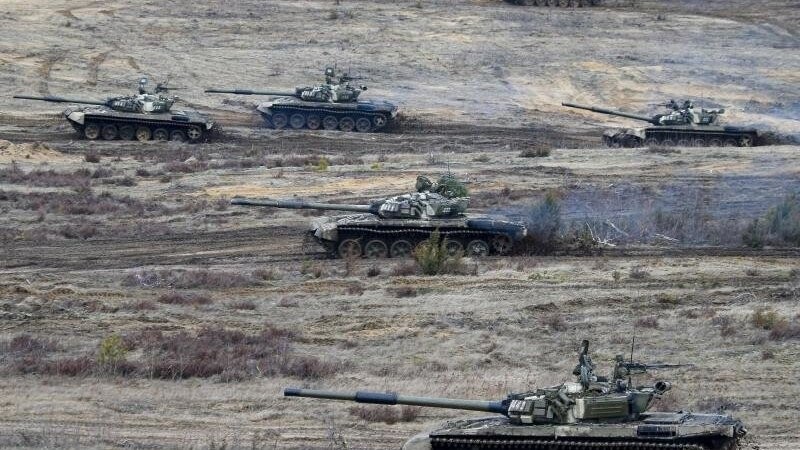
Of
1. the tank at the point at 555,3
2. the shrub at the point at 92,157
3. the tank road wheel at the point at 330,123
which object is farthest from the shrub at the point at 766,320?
the tank at the point at 555,3

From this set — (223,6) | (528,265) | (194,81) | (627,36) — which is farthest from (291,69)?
(528,265)

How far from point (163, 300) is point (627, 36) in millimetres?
40953

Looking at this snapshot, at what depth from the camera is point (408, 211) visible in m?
30.4

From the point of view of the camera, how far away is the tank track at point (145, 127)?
46.4 meters

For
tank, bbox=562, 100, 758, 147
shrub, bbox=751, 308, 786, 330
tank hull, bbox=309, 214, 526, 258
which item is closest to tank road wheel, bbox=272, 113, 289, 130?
tank, bbox=562, 100, 758, 147

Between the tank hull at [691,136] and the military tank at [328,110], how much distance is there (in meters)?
7.90

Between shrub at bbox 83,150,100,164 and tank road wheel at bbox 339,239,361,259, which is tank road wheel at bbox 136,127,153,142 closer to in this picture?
shrub at bbox 83,150,100,164

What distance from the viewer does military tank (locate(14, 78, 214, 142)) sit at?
152ft

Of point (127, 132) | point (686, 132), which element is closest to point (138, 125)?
point (127, 132)

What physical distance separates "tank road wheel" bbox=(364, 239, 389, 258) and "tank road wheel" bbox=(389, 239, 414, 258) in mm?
124

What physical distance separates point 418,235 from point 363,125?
19.7 metres

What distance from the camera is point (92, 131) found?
4650 cm

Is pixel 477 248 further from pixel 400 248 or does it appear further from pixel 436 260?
pixel 436 260

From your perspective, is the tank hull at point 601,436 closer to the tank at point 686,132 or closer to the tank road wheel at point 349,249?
the tank road wheel at point 349,249
